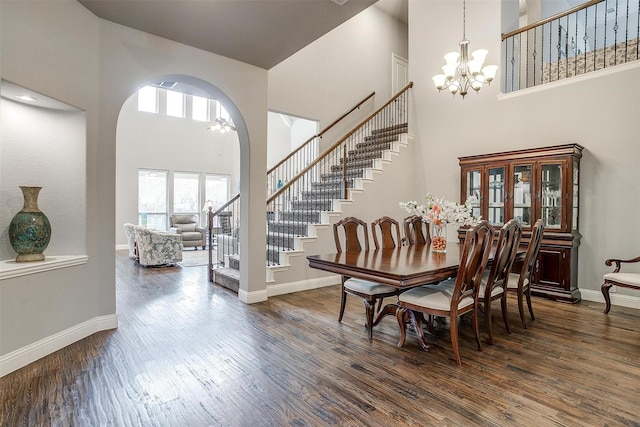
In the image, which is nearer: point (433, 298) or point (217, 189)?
point (433, 298)

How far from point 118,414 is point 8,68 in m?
2.42

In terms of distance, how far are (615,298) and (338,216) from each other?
3697 millimetres

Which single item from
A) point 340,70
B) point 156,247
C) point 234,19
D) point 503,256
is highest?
point 340,70

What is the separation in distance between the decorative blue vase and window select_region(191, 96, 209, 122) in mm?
8967

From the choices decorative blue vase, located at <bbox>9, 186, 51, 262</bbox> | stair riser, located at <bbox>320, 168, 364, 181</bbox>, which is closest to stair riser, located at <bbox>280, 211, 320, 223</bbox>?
stair riser, located at <bbox>320, 168, 364, 181</bbox>

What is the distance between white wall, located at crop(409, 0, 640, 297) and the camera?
409 centimetres

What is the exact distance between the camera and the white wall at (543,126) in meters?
4.09

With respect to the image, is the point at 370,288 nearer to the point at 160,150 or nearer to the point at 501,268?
the point at 501,268

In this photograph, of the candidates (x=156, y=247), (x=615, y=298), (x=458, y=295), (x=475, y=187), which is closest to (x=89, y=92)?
(x=458, y=295)

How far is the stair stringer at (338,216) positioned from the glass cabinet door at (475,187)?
4.10ft

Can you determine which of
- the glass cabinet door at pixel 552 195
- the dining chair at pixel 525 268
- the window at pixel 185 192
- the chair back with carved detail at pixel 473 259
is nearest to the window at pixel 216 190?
the window at pixel 185 192

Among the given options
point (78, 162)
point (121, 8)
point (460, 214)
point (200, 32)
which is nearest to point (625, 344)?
point (460, 214)

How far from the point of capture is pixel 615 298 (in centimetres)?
413

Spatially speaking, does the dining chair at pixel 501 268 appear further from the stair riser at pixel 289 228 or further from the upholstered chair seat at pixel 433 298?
the stair riser at pixel 289 228
